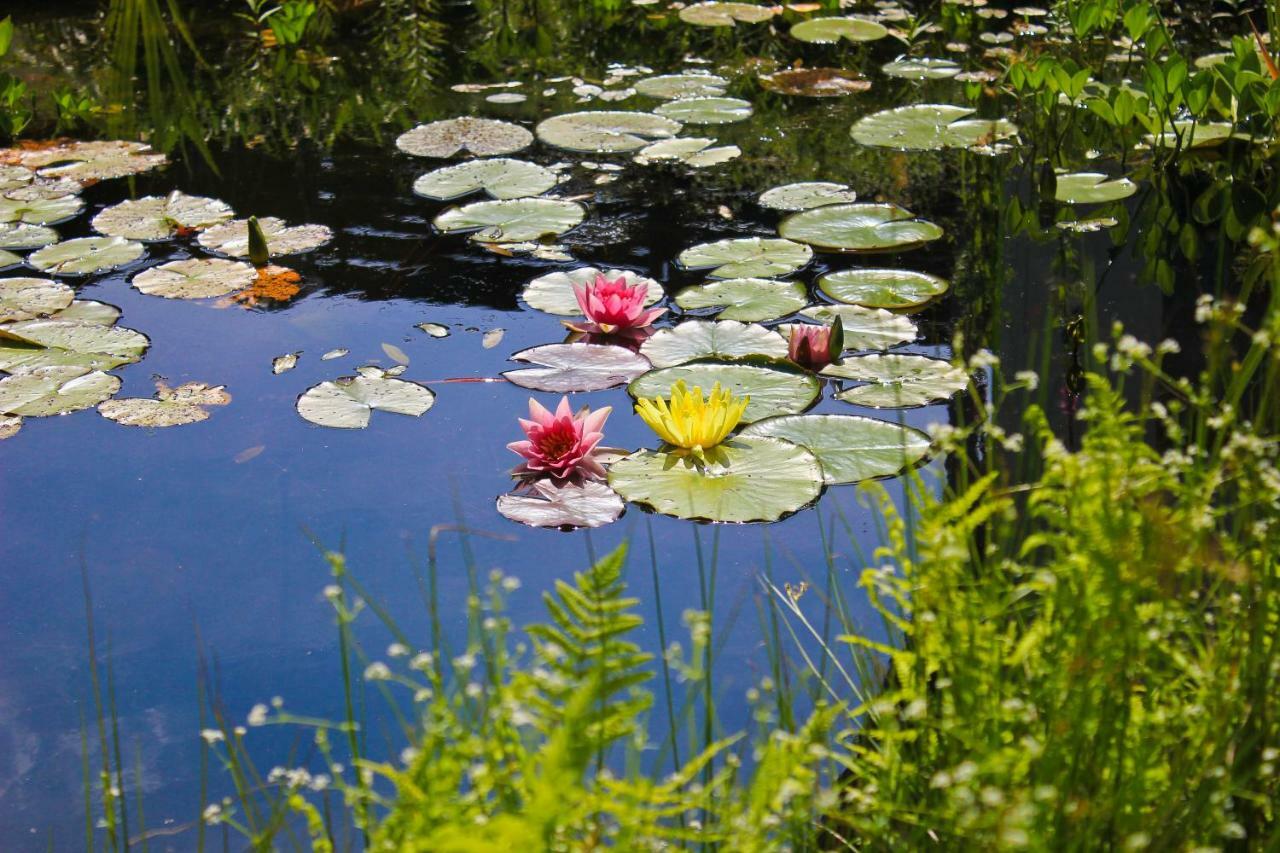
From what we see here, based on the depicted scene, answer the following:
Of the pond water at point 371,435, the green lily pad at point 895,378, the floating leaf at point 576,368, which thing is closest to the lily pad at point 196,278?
the pond water at point 371,435

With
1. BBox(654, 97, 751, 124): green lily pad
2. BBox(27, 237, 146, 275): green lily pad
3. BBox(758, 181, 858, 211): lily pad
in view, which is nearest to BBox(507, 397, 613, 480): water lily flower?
BBox(758, 181, 858, 211): lily pad

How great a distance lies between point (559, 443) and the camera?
2.21 m

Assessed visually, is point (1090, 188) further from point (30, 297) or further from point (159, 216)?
point (30, 297)

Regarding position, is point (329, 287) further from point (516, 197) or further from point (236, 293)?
point (516, 197)

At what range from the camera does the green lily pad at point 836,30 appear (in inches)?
201

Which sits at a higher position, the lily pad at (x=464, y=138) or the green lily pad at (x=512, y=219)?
the lily pad at (x=464, y=138)

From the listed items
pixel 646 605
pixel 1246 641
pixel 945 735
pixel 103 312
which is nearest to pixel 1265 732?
pixel 1246 641

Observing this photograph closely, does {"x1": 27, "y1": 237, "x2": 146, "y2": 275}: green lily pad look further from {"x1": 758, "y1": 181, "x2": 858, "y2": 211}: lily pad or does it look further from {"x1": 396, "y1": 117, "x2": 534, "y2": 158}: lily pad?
{"x1": 758, "y1": 181, "x2": 858, "y2": 211}: lily pad

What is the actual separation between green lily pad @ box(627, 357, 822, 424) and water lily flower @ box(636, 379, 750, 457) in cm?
14

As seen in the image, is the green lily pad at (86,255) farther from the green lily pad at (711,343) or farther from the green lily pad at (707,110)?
the green lily pad at (707,110)

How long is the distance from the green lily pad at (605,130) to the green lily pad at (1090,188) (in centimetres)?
123

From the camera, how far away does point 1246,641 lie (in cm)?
119

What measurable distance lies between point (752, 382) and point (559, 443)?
48 cm

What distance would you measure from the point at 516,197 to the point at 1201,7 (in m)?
3.62
